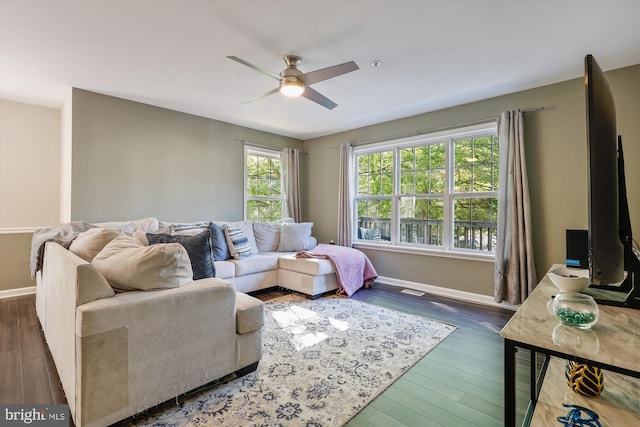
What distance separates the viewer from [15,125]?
3.81m

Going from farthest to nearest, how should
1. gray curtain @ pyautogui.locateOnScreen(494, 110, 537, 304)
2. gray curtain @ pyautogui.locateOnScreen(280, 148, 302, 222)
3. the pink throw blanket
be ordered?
gray curtain @ pyautogui.locateOnScreen(280, 148, 302, 222) → the pink throw blanket → gray curtain @ pyautogui.locateOnScreen(494, 110, 537, 304)

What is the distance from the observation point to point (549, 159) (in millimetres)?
3252

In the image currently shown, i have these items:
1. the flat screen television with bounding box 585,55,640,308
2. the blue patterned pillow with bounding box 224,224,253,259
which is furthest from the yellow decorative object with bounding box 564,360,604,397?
the blue patterned pillow with bounding box 224,224,253,259

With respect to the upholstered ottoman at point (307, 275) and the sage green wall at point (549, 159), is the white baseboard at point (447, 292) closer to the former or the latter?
→ the sage green wall at point (549, 159)

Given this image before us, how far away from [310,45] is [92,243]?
7.56 feet

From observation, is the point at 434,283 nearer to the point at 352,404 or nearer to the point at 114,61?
the point at 352,404

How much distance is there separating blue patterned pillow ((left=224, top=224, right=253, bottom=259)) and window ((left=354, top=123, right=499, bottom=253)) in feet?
6.45

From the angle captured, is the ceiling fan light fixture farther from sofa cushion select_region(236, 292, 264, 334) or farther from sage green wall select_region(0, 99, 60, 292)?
sage green wall select_region(0, 99, 60, 292)

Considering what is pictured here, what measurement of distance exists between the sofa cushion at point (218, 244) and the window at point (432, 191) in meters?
2.26

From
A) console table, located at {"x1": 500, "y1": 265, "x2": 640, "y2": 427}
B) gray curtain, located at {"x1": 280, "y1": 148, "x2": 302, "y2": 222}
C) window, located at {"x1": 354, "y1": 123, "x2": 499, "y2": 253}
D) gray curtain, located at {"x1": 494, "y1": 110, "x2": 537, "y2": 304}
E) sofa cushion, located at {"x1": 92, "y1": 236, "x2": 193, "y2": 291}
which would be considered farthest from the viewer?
gray curtain, located at {"x1": 280, "y1": 148, "x2": 302, "y2": 222}

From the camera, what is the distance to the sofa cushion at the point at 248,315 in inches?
77.0

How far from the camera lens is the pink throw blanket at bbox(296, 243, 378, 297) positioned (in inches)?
155

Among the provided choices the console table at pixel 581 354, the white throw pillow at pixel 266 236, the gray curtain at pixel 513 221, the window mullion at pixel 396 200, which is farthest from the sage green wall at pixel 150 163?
the console table at pixel 581 354

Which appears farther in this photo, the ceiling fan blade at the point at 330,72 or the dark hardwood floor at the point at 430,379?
the ceiling fan blade at the point at 330,72
